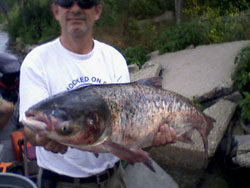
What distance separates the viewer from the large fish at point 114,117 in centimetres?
201

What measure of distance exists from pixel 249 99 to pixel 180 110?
3.90m

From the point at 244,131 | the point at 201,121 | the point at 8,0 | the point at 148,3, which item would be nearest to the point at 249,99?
the point at 244,131

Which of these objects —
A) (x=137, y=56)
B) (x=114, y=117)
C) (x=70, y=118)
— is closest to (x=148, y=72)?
(x=137, y=56)

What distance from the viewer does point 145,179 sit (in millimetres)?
5035

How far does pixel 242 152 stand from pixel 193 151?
0.73 m

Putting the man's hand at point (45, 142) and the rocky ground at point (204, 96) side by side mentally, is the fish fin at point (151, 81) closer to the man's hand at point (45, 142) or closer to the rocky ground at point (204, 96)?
the man's hand at point (45, 142)

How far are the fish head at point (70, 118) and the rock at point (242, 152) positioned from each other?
3834 mm

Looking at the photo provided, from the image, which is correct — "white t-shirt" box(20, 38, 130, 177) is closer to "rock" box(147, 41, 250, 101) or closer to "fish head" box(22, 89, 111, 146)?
"fish head" box(22, 89, 111, 146)

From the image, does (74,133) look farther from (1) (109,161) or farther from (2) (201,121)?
(2) (201,121)

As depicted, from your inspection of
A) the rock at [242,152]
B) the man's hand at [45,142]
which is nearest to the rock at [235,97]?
the rock at [242,152]

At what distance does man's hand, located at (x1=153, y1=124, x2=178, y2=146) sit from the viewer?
2.53 metres

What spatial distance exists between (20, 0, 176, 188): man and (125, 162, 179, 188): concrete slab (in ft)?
7.33

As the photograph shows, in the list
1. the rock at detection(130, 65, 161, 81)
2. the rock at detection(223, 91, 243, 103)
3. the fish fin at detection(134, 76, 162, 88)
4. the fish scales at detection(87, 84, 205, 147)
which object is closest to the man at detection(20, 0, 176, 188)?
the fish scales at detection(87, 84, 205, 147)

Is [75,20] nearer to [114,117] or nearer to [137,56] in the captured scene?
[114,117]
